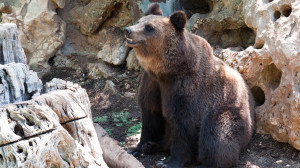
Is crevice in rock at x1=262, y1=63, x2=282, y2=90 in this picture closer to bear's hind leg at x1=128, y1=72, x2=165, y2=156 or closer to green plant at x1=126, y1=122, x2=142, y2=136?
bear's hind leg at x1=128, y1=72, x2=165, y2=156

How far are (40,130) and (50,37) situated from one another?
589 cm

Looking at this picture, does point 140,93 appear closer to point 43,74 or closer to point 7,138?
point 7,138

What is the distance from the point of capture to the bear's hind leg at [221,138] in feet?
17.4

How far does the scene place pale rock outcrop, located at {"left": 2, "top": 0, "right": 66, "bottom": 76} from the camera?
8.54 meters

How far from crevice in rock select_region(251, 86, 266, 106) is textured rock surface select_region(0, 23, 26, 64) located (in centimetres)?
374

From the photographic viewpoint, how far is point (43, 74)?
28.5ft

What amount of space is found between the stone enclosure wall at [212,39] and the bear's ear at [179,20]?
1.28 m

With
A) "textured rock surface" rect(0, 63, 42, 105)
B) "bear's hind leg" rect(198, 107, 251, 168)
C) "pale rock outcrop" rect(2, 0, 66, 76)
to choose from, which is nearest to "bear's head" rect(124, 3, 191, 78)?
"bear's hind leg" rect(198, 107, 251, 168)

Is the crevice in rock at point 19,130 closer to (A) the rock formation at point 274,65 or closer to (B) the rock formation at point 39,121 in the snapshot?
(B) the rock formation at point 39,121

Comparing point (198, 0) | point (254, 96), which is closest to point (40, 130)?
point (254, 96)

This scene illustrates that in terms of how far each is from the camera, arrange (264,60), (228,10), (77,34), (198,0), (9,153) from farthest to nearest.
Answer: (77,34), (198,0), (228,10), (264,60), (9,153)

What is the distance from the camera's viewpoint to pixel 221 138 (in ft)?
17.5

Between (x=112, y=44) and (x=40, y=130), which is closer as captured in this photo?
(x=40, y=130)

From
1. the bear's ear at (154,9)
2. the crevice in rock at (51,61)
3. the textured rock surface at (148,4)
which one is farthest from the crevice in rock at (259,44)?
the crevice in rock at (51,61)
